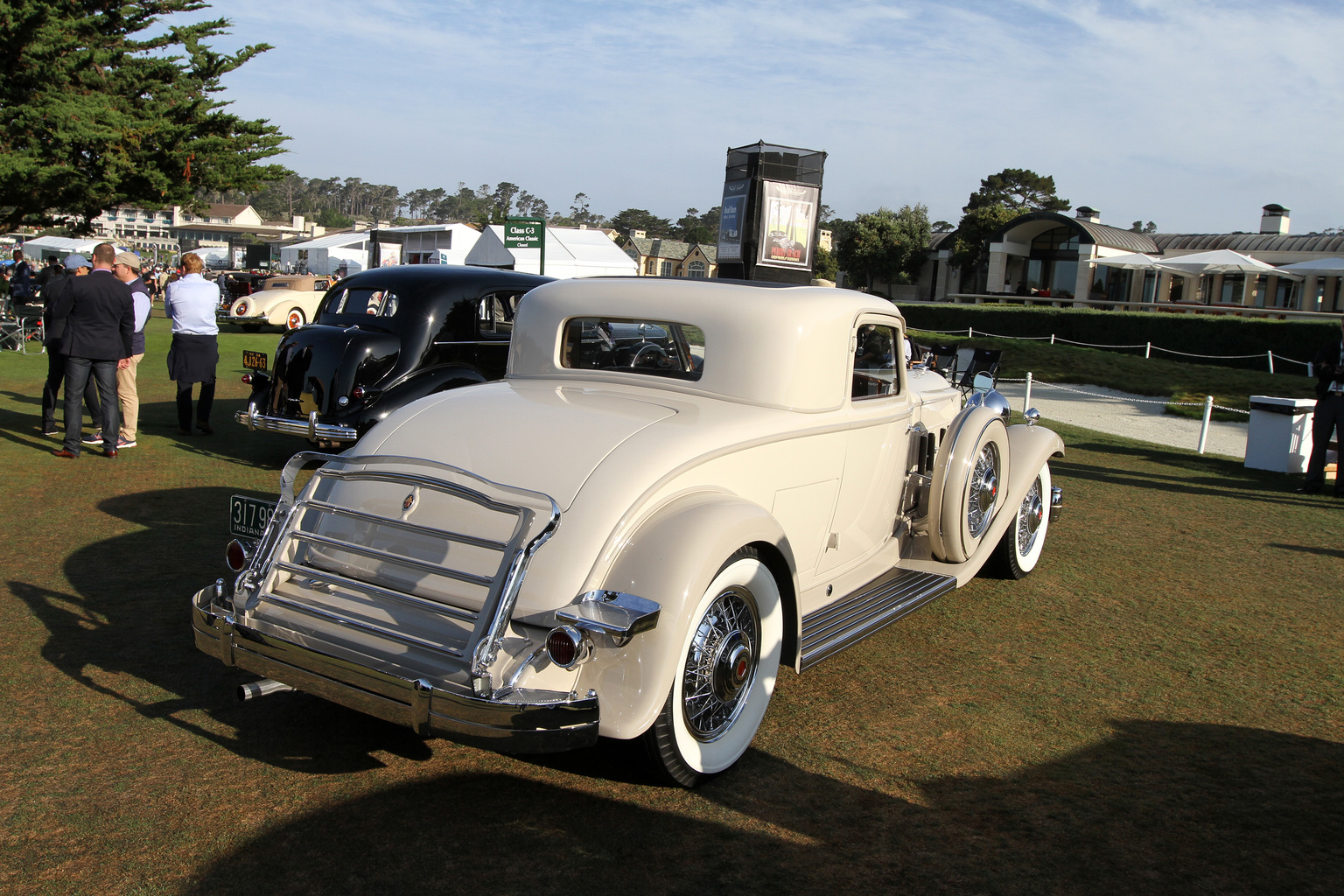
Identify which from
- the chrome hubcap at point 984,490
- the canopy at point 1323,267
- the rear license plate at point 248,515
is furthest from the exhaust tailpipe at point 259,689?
the canopy at point 1323,267

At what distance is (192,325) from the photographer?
28.6 feet

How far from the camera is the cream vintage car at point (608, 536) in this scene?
2.85 m

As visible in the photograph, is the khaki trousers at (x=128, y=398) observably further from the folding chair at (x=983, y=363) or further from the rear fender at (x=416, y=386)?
the folding chair at (x=983, y=363)

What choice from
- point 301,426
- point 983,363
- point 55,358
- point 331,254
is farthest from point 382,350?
point 331,254

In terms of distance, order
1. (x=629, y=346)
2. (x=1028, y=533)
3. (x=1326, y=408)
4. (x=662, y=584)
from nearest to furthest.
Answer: (x=662, y=584)
(x=629, y=346)
(x=1028, y=533)
(x=1326, y=408)

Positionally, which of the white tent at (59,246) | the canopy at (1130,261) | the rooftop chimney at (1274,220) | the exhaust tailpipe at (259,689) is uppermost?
the rooftop chimney at (1274,220)

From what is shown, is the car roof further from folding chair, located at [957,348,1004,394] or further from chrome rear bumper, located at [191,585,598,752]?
folding chair, located at [957,348,1004,394]

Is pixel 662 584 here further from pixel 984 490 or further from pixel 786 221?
pixel 786 221

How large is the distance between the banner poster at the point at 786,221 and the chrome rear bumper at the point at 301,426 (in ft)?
51.4

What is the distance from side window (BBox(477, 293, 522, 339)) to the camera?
28.3 feet

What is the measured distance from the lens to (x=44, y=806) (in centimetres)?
290

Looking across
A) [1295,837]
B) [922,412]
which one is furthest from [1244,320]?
[1295,837]

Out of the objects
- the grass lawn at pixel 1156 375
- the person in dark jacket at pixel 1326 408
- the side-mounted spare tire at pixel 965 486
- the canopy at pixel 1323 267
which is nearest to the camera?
the side-mounted spare tire at pixel 965 486

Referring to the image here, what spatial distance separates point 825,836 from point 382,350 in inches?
243
